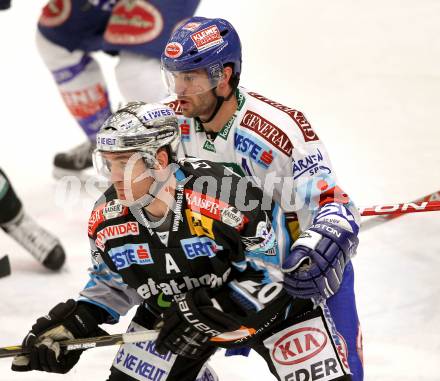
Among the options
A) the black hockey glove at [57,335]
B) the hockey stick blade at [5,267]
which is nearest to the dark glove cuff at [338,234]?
the black hockey glove at [57,335]

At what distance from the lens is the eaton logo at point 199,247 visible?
9.10 ft

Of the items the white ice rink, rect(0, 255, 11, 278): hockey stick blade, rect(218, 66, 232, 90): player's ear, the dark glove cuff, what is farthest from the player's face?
rect(0, 255, 11, 278): hockey stick blade

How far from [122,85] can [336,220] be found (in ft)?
7.29

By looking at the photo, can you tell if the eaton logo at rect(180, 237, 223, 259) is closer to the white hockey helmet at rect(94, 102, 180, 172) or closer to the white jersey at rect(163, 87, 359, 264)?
the white hockey helmet at rect(94, 102, 180, 172)

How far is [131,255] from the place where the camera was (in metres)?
2.84

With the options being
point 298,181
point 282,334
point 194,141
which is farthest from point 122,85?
point 282,334

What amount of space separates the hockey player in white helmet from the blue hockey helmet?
1.43 ft

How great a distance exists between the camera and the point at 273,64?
652 centimetres

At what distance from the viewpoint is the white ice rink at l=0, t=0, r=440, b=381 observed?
160 inches

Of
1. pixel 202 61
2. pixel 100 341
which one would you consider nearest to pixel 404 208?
pixel 202 61

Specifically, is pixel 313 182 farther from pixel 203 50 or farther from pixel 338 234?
pixel 203 50

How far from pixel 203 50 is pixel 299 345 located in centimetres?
94

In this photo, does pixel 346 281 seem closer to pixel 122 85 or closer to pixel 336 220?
pixel 336 220

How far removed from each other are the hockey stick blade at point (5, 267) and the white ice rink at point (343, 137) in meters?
0.04
